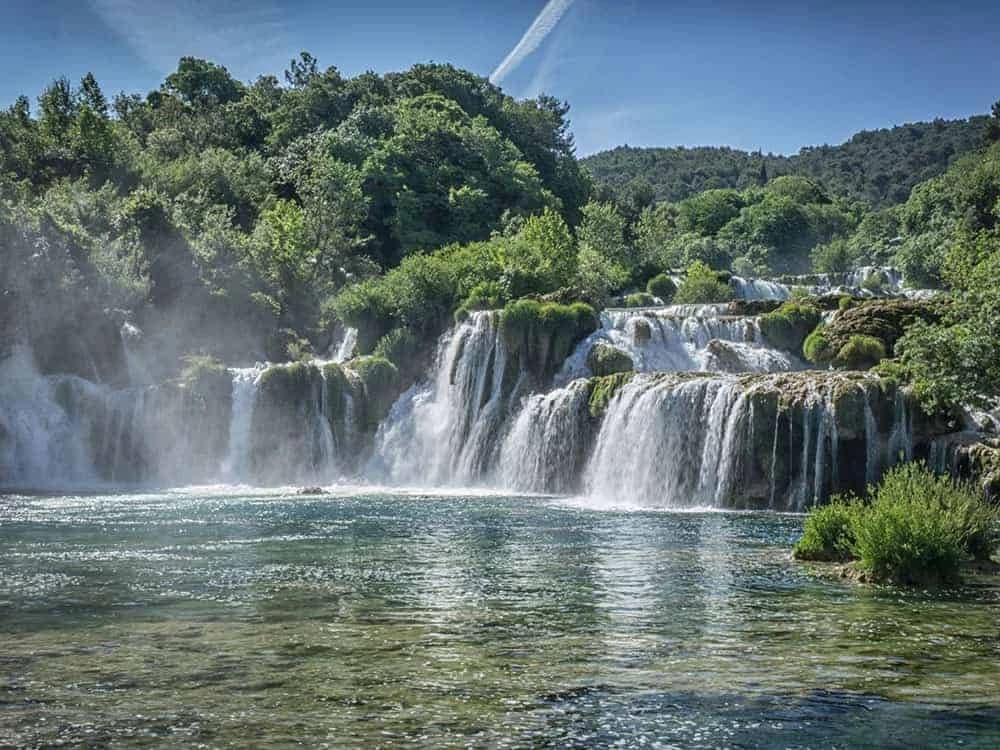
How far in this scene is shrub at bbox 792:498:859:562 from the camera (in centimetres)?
2064

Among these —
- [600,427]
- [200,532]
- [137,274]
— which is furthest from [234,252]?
[200,532]

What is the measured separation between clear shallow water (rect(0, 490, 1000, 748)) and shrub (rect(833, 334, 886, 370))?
1984cm

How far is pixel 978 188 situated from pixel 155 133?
71.4 m

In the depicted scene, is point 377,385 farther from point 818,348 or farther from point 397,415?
point 818,348

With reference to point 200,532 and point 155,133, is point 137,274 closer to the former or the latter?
point 200,532

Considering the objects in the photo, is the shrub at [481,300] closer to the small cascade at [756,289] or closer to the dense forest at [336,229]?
the dense forest at [336,229]

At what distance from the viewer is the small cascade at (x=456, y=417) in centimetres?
4878

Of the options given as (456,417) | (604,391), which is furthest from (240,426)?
(604,391)

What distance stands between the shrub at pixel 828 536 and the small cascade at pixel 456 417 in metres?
27.2

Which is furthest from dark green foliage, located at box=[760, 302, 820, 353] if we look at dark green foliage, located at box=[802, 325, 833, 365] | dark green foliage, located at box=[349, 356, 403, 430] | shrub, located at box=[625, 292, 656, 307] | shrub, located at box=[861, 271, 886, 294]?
shrub, located at box=[861, 271, 886, 294]

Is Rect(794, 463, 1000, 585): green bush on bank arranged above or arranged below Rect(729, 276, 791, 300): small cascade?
below

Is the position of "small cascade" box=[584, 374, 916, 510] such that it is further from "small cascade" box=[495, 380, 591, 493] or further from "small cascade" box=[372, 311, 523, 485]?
"small cascade" box=[372, 311, 523, 485]

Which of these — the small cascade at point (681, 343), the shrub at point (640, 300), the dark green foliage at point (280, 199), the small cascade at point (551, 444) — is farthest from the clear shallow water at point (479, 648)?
the shrub at point (640, 300)

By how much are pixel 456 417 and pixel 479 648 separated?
3730 centimetres
